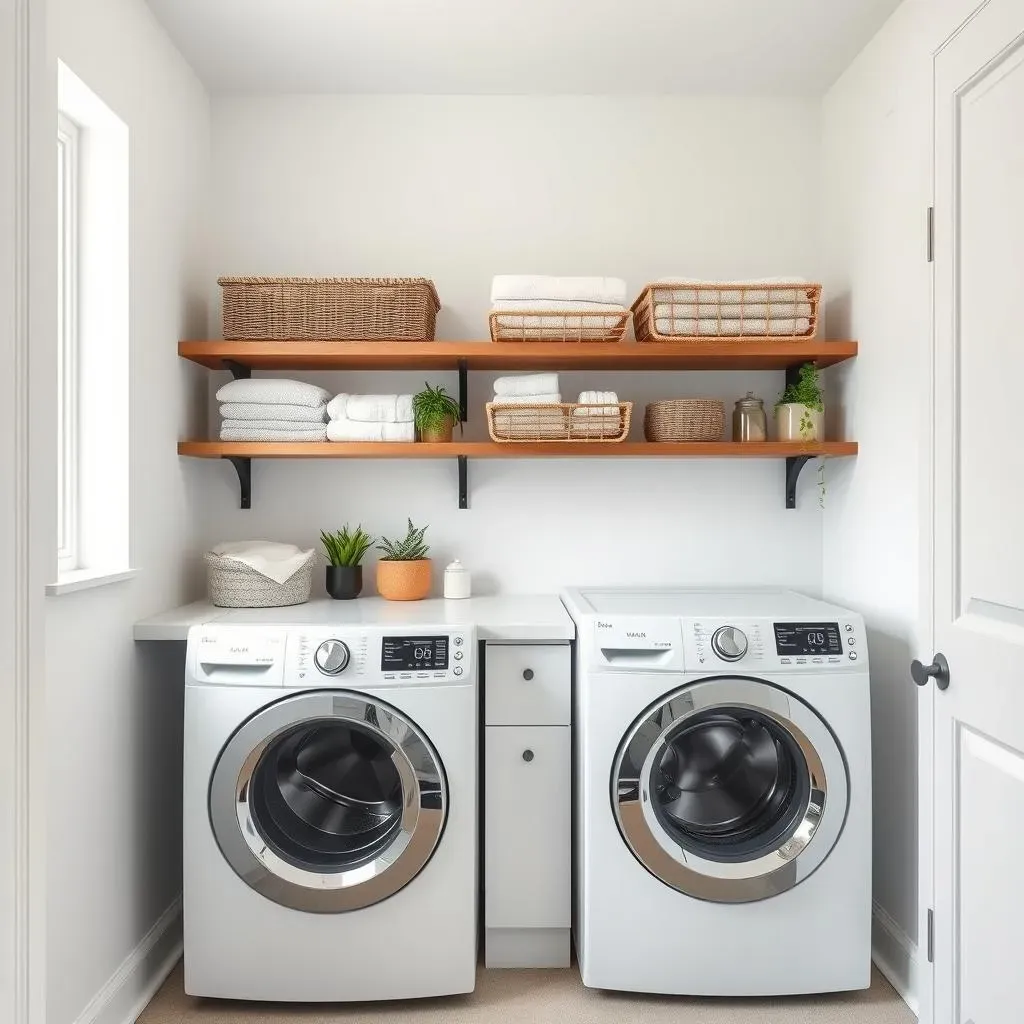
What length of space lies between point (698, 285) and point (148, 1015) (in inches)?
90.4

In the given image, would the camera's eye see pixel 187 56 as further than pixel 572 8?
Yes

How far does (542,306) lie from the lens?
7.29ft

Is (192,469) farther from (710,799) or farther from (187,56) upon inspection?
(710,799)

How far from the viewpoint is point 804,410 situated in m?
2.34

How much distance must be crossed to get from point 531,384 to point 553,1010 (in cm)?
157

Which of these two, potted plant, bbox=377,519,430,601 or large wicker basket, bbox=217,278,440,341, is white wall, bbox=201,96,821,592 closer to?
potted plant, bbox=377,519,430,601

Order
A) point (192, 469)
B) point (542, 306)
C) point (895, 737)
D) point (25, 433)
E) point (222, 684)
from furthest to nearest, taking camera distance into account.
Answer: point (192, 469) < point (542, 306) < point (895, 737) < point (222, 684) < point (25, 433)

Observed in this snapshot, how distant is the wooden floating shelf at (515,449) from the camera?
2266 mm

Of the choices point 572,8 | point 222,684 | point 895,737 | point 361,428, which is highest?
point 572,8

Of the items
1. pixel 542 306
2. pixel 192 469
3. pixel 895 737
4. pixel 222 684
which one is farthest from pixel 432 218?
pixel 895 737

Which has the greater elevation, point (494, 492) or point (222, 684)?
point (494, 492)

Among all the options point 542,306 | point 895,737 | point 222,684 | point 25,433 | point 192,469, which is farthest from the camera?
point 192,469

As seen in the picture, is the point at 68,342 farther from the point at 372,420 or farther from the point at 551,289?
the point at 551,289

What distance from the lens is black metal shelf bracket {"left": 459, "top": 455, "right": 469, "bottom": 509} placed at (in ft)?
8.20
